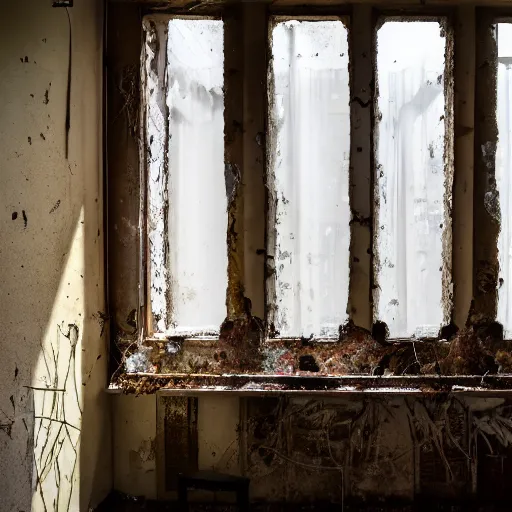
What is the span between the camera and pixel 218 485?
147 cm

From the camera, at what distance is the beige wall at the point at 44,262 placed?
132 centimetres

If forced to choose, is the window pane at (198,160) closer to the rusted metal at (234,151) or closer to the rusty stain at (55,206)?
the rusted metal at (234,151)

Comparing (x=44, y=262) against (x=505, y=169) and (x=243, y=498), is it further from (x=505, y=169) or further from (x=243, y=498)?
(x=505, y=169)

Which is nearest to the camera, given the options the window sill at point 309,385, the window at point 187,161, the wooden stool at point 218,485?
the wooden stool at point 218,485

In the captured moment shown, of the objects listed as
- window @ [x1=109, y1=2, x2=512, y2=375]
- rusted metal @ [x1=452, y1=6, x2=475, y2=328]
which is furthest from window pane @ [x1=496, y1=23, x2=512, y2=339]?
rusted metal @ [x1=452, y1=6, x2=475, y2=328]

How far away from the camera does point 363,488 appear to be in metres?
1.69

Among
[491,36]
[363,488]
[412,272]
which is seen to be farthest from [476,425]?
[491,36]

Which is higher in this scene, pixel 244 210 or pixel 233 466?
pixel 244 210

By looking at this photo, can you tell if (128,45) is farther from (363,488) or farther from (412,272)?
(363,488)

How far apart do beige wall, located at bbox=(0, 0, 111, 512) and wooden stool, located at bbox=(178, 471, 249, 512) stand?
0.31 metres

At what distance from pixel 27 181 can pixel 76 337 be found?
49cm

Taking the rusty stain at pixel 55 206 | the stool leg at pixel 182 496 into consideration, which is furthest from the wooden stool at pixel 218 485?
the rusty stain at pixel 55 206

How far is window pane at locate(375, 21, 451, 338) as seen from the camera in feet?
5.61

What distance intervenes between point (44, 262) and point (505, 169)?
5.22 feet
